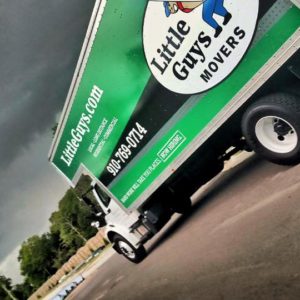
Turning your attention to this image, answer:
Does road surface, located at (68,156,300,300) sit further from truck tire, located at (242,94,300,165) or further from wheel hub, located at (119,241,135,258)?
wheel hub, located at (119,241,135,258)

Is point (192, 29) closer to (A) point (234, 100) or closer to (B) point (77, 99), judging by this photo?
(A) point (234, 100)

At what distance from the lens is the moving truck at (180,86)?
19.2ft

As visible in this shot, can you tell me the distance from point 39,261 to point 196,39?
64.6m

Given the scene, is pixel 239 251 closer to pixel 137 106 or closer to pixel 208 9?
pixel 137 106

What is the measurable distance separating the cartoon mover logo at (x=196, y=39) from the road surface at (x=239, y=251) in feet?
6.55

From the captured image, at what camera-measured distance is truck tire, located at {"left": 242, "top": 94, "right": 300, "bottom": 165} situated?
611 cm

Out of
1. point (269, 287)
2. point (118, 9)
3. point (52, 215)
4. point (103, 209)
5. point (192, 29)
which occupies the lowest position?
point (269, 287)

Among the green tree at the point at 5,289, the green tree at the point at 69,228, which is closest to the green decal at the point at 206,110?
the green tree at the point at 69,228

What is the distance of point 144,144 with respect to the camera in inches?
300

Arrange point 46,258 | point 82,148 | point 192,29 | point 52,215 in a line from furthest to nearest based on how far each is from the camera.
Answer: point 52,215 → point 46,258 → point 82,148 → point 192,29

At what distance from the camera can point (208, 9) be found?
19.2 ft

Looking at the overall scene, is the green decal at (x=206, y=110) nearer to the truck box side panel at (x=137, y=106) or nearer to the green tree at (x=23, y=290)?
the truck box side panel at (x=137, y=106)

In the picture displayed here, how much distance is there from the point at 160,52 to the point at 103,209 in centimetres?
511

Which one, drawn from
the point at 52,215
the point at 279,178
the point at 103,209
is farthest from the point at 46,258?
the point at 279,178
